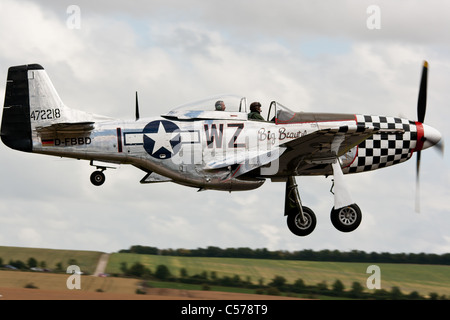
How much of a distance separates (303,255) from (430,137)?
199 inches

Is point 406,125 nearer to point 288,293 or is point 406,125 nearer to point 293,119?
point 293,119

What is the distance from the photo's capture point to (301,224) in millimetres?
20078

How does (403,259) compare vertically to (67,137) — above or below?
below

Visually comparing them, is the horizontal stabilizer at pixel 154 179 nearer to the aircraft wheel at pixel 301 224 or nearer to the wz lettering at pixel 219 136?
the wz lettering at pixel 219 136

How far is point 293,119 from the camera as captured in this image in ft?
66.3

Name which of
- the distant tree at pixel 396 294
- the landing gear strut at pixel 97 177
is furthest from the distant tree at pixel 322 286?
the landing gear strut at pixel 97 177

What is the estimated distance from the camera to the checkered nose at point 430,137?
69.4ft

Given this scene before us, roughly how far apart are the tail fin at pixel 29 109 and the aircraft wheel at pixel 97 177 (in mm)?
1278

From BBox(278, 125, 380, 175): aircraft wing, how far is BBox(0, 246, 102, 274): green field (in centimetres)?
548

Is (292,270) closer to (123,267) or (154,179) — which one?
(123,267)

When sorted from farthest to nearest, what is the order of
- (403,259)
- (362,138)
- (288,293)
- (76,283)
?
(403,259)
(288,293)
(76,283)
(362,138)
